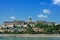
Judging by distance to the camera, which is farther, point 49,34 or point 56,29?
point 56,29

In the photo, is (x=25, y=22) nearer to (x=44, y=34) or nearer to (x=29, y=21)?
(x=29, y=21)

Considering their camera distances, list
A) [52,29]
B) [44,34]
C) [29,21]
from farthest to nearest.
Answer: [29,21] < [52,29] < [44,34]

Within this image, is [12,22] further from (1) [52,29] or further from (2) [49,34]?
(2) [49,34]

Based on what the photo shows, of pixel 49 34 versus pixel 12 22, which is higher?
pixel 12 22

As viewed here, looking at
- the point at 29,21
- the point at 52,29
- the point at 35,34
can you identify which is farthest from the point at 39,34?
the point at 29,21

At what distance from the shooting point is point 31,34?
68125mm

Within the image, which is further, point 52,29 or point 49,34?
point 52,29

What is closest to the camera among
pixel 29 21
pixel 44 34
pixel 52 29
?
pixel 44 34

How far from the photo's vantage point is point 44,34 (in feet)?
218

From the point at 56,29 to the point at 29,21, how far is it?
46086 millimetres

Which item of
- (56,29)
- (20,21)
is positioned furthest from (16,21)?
(56,29)

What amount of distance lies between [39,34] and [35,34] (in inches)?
42.0

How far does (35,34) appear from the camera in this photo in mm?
67562

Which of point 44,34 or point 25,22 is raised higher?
point 25,22
